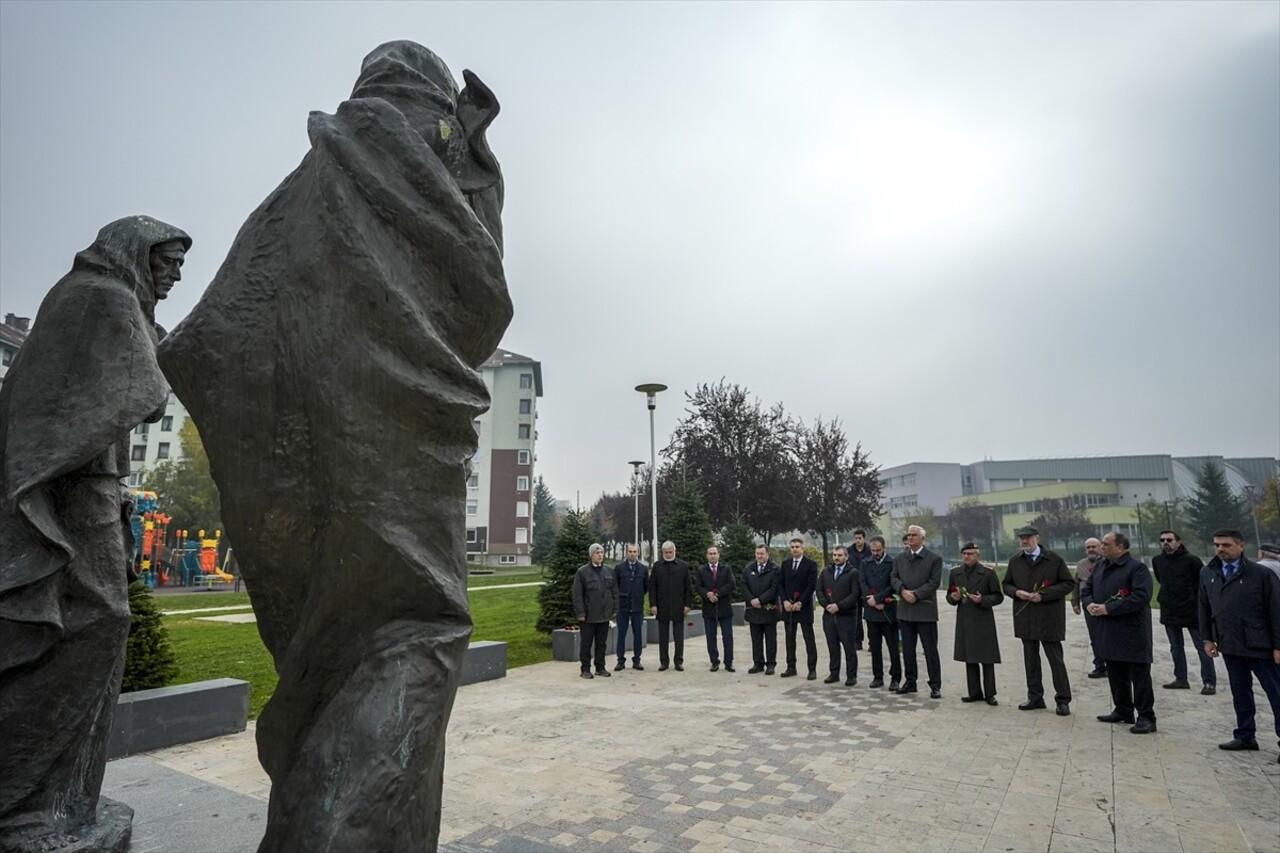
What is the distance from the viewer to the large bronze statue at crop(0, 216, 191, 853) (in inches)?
103

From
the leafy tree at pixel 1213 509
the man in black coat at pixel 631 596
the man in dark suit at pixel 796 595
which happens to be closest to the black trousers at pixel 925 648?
the man in dark suit at pixel 796 595

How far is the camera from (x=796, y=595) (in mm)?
11750

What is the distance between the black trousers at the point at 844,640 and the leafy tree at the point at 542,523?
4367 centimetres

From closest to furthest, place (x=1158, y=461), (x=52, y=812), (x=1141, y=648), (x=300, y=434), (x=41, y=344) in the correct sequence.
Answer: (x=300, y=434), (x=52, y=812), (x=41, y=344), (x=1141, y=648), (x=1158, y=461)

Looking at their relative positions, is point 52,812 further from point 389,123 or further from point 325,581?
point 389,123

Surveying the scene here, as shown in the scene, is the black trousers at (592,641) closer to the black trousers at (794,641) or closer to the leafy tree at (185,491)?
the black trousers at (794,641)

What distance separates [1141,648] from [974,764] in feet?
9.18

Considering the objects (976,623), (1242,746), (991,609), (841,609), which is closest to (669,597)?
(841,609)

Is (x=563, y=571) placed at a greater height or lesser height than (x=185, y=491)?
lesser

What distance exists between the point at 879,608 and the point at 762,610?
2.10 m

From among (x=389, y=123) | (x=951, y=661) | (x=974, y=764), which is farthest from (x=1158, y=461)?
(x=389, y=123)

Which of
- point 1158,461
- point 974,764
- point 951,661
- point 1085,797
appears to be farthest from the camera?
point 1158,461

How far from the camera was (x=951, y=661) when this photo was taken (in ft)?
42.6

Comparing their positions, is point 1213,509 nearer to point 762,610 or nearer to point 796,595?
point 796,595
